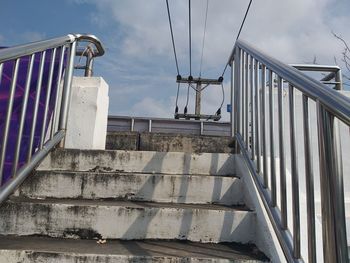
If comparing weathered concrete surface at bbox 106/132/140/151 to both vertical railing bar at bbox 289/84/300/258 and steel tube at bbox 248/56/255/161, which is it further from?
vertical railing bar at bbox 289/84/300/258

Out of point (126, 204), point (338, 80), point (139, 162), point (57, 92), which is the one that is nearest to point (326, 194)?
point (126, 204)

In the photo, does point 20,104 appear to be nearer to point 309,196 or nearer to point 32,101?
point 32,101

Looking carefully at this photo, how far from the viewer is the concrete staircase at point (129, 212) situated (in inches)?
61.9

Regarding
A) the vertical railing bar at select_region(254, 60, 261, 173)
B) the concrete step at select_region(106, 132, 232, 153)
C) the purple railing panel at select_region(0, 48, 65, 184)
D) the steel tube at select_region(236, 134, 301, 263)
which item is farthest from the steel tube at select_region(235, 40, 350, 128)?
the purple railing panel at select_region(0, 48, 65, 184)

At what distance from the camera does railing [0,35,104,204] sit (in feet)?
5.64

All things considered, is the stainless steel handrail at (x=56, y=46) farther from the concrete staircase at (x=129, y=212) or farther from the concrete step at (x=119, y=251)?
the concrete step at (x=119, y=251)

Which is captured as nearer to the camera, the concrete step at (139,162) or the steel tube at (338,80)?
the concrete step at (139,162)

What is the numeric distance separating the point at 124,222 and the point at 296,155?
3.15 ft

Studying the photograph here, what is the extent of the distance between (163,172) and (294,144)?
116 cm

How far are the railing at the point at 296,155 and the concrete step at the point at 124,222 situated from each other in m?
0.29

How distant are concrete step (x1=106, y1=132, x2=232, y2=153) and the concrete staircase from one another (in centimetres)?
39

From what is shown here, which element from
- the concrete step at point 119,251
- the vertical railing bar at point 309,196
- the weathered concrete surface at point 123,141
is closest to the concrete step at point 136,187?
the concrete step at point 119,251

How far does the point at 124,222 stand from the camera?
1.79 meters

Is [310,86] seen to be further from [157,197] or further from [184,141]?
[184,141]
